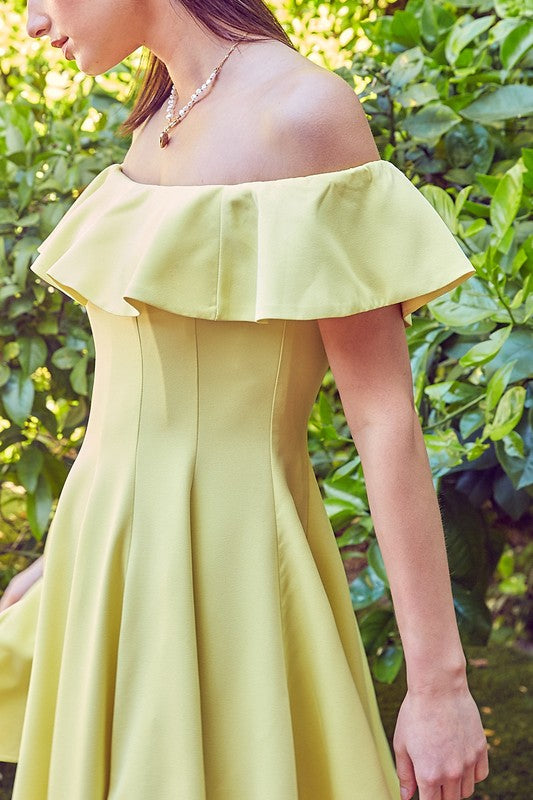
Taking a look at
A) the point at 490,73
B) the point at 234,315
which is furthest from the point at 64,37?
the point at 490,73

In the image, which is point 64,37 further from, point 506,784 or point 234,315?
point 506,784

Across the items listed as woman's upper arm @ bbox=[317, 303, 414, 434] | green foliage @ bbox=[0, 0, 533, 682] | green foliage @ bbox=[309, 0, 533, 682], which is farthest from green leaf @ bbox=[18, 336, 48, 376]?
woman's upper arm @ bbox=[317, 303, 414, 434]

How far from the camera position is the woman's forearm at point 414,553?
91 centimetres

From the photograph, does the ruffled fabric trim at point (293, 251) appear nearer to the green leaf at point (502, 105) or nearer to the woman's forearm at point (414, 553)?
the woman's forearm at point (414, 553)

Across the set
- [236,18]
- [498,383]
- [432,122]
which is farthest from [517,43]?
[236,18]

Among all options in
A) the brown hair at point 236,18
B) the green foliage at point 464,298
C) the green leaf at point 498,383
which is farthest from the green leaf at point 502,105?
the brown hair at point 236,18

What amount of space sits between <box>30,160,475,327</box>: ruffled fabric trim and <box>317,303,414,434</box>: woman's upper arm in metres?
0.03

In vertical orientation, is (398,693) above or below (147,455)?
below

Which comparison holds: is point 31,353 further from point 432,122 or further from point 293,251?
point 293,251

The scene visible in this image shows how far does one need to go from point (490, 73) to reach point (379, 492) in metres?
1.18

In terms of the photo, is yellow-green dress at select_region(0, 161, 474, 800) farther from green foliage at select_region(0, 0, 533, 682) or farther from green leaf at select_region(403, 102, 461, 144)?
green leaf at select_region(403, 102, 461, 144)

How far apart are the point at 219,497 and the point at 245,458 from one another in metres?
0.05

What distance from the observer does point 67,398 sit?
2.26 meters

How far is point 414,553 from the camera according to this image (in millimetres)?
917
